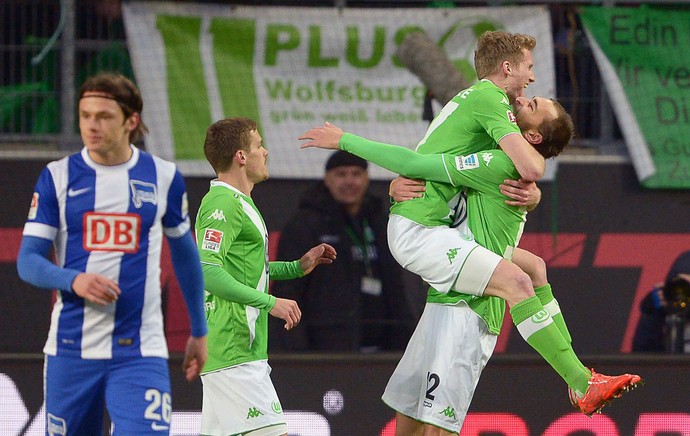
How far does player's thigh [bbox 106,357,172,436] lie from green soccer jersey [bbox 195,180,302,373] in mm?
697

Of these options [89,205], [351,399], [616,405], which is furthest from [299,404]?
[89,205]

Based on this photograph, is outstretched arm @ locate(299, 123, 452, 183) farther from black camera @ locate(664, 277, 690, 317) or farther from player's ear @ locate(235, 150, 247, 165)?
black camera @ locate(664, 277, 690, 317)

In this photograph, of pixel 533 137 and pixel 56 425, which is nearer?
pixel 56 425

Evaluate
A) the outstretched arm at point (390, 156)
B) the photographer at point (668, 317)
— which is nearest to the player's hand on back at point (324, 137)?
the outstretched arm at point (390, 156)

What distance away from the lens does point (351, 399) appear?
6238 millimetres

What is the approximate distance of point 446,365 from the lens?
489 cm

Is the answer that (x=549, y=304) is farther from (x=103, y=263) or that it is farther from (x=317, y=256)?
(x=103, y=263)

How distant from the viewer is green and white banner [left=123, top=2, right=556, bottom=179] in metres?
8.93

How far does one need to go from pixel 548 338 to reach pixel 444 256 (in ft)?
1.70

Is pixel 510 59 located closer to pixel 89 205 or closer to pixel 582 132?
pixel 89 205

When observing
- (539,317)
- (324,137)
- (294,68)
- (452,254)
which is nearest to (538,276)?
(539,317)

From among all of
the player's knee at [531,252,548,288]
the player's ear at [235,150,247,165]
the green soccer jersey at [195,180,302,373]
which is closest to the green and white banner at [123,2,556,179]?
the player's knee at [531,252,548,288]

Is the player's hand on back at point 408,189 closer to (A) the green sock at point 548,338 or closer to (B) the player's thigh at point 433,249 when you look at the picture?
(B) the player's thigh at point 433,249

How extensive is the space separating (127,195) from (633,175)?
5971mm
